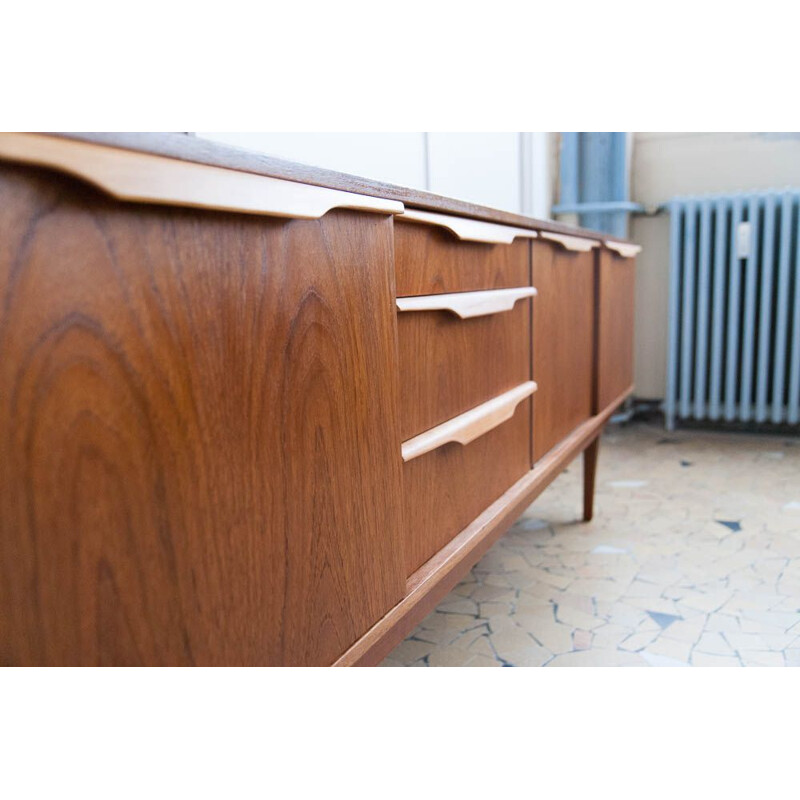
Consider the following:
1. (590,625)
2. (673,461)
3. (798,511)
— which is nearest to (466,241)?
(590,625)

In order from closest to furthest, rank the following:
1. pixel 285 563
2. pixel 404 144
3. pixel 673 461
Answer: pixel 285 563 → pixel 404 144 → pixel 673 461

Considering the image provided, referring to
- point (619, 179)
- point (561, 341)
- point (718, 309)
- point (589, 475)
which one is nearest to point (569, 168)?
point (619, 179)

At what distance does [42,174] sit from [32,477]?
0.17 meters

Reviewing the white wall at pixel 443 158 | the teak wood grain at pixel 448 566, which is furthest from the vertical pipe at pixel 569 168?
the teak wood grain at pixel 448 566

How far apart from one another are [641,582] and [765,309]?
1.47 metres

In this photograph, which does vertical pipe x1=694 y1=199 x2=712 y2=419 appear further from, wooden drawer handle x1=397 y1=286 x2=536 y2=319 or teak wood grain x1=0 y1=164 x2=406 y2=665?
teak wood grain x1=0 y1=164 x2=406 y2=665

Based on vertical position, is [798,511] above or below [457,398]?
below

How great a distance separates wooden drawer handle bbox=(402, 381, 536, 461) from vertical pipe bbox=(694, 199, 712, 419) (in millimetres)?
1670

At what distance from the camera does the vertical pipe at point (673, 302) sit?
102 inches

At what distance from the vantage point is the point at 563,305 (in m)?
1.38

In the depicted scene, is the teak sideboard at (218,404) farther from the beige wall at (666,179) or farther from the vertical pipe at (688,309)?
the beige wall at (666,179)

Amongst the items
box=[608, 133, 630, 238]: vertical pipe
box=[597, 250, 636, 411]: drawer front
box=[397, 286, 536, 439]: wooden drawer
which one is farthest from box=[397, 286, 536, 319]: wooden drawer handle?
box=[608, 133, 630, 238]: vertical pipe
